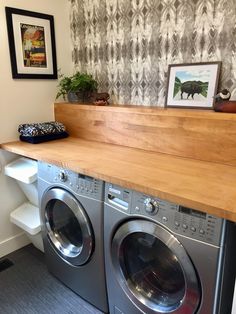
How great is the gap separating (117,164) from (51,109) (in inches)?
46.2

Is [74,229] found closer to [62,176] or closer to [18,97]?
[62,176]

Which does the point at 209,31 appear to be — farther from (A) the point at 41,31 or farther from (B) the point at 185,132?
(A) the point at 41,31

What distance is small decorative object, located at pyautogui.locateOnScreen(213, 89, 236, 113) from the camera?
4.70 ft

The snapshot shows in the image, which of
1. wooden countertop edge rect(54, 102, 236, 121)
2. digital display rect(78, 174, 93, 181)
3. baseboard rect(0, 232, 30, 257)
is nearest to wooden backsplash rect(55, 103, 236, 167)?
wooden countertop edge rect(54, 102, 236, 121)

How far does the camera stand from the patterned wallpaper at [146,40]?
1.54 m

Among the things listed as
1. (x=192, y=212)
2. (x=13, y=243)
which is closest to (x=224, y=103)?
(x=192, y=212)

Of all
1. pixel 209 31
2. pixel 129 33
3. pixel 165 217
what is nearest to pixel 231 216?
→ pixel 165 217

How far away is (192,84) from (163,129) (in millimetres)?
342

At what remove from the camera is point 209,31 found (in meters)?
1.57

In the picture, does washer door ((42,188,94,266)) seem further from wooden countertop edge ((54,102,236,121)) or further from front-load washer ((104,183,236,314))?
wooden countertop edge ((54,102,236,121))

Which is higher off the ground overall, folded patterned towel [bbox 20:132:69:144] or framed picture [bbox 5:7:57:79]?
framed picture [bbox 5:7:57:79]

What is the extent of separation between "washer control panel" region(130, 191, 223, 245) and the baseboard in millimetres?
1496

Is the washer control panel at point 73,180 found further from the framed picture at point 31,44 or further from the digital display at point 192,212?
the framed picture at point 31,44

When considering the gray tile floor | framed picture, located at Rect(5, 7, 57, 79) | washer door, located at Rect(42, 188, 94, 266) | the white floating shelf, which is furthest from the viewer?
framed picture, located at Rect(5, 7, 57, 79)
